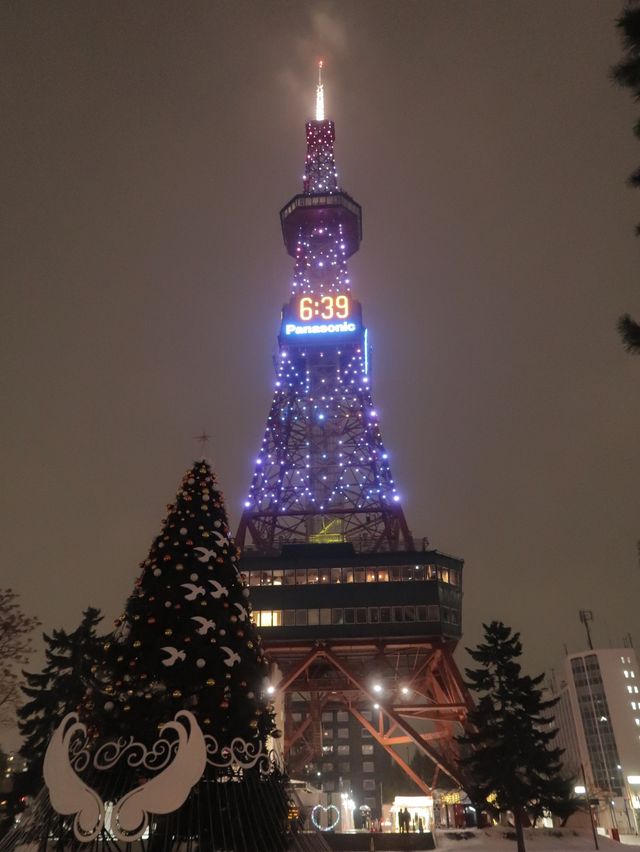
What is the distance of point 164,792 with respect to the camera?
1099 centimetres

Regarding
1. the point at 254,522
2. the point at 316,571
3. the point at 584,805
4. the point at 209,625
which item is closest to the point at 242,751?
the point at 209,625

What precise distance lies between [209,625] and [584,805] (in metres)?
32.3

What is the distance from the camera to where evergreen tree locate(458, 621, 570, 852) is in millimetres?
30641

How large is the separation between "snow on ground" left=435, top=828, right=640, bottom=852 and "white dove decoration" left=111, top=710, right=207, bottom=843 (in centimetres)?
2472

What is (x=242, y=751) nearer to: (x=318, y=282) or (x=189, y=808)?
(x=189, y=808)

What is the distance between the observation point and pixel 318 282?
3300 inches

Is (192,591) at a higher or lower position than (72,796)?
higher

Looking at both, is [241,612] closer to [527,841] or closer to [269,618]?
[527,841]

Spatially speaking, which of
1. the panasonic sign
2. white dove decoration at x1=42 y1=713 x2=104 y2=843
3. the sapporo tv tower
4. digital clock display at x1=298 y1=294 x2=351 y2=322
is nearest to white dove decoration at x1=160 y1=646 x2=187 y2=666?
white dove decoration at x1=42 y1=713 x2=104 y2=843

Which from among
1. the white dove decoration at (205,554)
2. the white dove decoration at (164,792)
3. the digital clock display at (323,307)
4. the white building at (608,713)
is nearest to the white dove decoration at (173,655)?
the white dove decoration at (164,792)

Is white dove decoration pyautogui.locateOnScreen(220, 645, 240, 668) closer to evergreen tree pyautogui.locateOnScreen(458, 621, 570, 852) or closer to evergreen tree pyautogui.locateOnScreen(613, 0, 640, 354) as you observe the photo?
evergreen tree pyautogui.locateOnScreen(613, 0, 640, 354)

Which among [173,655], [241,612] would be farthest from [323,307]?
[173,655]

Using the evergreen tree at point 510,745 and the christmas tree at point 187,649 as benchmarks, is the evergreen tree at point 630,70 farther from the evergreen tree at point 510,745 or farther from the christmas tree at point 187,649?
the evergreen tree at point 510,745

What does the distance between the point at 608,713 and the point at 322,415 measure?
84.3 m
